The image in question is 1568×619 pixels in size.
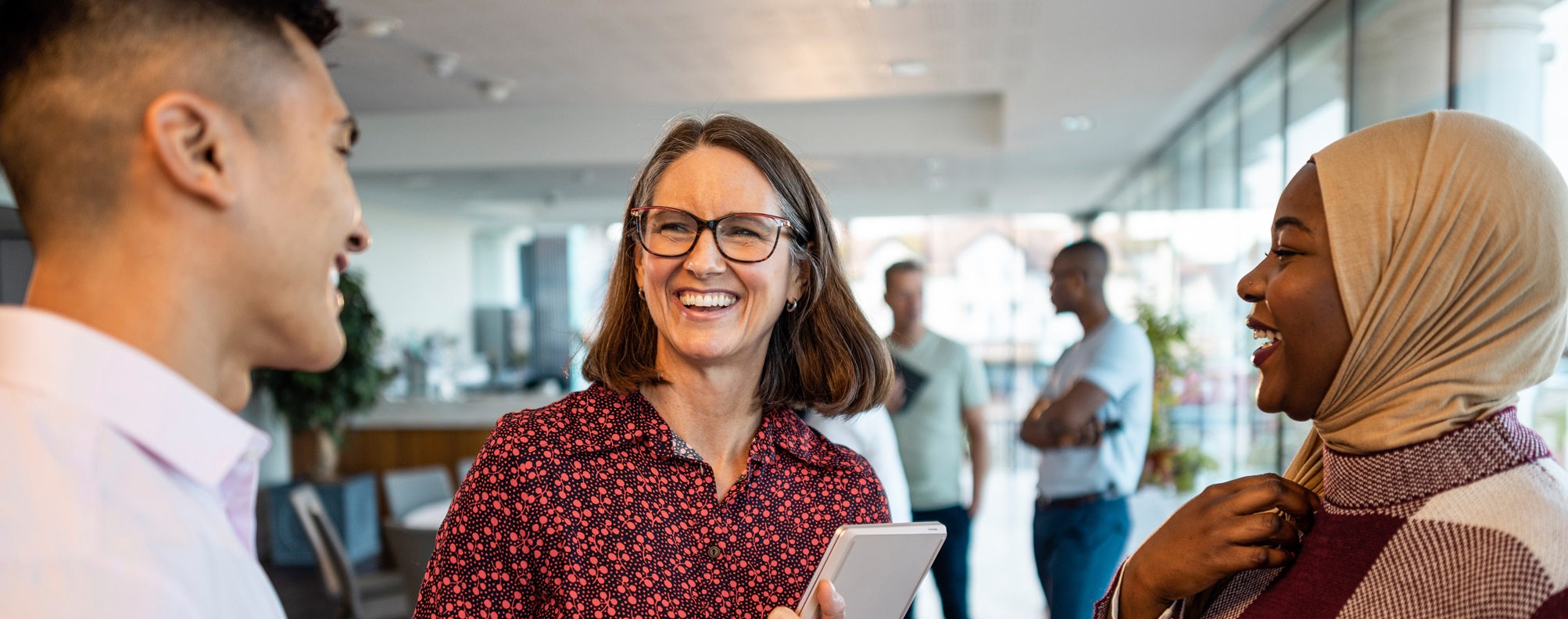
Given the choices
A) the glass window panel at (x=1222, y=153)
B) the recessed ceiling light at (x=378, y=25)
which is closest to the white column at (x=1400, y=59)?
the glass window panel at (x=1222, y=153)

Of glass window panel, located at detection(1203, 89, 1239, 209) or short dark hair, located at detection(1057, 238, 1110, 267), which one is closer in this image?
short dark hair, located at detection(1057, 238, 1110, 267)

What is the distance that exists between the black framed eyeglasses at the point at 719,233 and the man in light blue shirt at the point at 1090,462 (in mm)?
2228

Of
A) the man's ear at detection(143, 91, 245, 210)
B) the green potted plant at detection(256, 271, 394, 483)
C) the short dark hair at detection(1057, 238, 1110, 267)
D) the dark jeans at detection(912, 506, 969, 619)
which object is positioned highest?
the man's ear at detection(143, 91, 245, 210)

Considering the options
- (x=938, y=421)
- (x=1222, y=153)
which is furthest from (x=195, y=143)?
(x=1222, y=153)

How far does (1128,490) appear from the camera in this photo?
361 cm

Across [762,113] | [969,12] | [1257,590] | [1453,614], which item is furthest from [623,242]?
[762,113]

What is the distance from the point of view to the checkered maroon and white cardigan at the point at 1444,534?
0.86m

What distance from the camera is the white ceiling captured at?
4.12 meters

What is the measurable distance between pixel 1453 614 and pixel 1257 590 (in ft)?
0.85

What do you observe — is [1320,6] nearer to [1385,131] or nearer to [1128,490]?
[1128,490]

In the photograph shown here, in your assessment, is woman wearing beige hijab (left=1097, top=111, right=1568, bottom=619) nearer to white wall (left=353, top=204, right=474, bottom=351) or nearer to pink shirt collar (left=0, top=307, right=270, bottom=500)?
pink shirt collar (left=0, top=307, right=270, bottom=500)

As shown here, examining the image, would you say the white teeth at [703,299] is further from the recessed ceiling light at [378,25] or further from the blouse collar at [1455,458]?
the recessed ceiling light at [378,25]

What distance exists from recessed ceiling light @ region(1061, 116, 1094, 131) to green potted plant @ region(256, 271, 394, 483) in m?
4.78

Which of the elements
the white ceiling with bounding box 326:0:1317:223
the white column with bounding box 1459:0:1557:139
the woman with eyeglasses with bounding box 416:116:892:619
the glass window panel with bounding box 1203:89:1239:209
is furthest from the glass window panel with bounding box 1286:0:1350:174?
the woman with eyeglasses with bounding box 416:116:892:619
